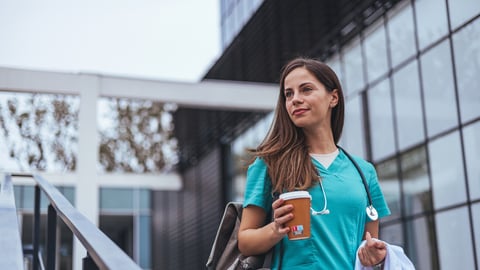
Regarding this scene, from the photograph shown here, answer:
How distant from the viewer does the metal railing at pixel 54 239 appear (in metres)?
1.43

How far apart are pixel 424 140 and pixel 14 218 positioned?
804 cm

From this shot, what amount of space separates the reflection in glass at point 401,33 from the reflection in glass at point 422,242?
242 centimetres

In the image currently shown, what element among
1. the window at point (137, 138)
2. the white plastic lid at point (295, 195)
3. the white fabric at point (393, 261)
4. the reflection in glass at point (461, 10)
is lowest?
the white fabric at point (393, 261)

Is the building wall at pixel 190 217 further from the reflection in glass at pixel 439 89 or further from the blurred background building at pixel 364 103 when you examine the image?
the reflection in glass at pixel 439 89

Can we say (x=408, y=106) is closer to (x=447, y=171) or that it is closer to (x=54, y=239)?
(x=447, y=171)

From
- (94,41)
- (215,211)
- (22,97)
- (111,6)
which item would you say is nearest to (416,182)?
(22,97)

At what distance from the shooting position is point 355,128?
1198cm

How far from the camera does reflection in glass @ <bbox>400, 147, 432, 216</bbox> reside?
1002cm

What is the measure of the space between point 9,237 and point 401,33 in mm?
8918

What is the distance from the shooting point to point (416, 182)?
33.8ft

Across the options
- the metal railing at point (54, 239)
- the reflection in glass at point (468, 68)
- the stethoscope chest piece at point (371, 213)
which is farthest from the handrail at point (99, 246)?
the reflection in glass at point (468, 68)

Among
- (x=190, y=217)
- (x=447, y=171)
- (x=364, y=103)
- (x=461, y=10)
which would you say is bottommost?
(x=447, y=171)

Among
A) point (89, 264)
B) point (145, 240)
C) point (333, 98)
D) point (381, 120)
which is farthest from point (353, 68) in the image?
point (145, 240)

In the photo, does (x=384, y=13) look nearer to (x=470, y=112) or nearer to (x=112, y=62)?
(x=470, y=112)
